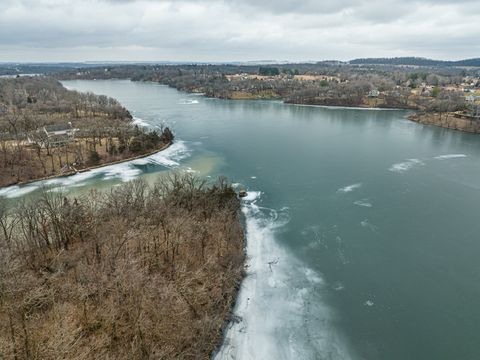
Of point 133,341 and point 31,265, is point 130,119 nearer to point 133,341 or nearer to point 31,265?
point 31,265

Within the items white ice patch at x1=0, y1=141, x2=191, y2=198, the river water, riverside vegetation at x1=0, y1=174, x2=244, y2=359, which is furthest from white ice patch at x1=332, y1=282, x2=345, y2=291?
white ice patch at x1=0, y1=141, x2=191, y2=198

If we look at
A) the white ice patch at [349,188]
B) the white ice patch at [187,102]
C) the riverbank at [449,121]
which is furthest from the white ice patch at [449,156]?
the white ice patch at [187,102]

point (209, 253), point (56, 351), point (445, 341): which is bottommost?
point (445, 341)

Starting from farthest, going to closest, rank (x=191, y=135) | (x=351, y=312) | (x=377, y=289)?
(x=191, y=135) → (x=377, y=289) → (x=351, y=312)

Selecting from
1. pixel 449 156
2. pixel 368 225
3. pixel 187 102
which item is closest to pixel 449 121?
pixel 449 156

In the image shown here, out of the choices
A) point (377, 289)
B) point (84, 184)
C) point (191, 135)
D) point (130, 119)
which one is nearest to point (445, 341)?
point (377, 289)

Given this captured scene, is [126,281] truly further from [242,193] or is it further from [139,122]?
[139,122]
